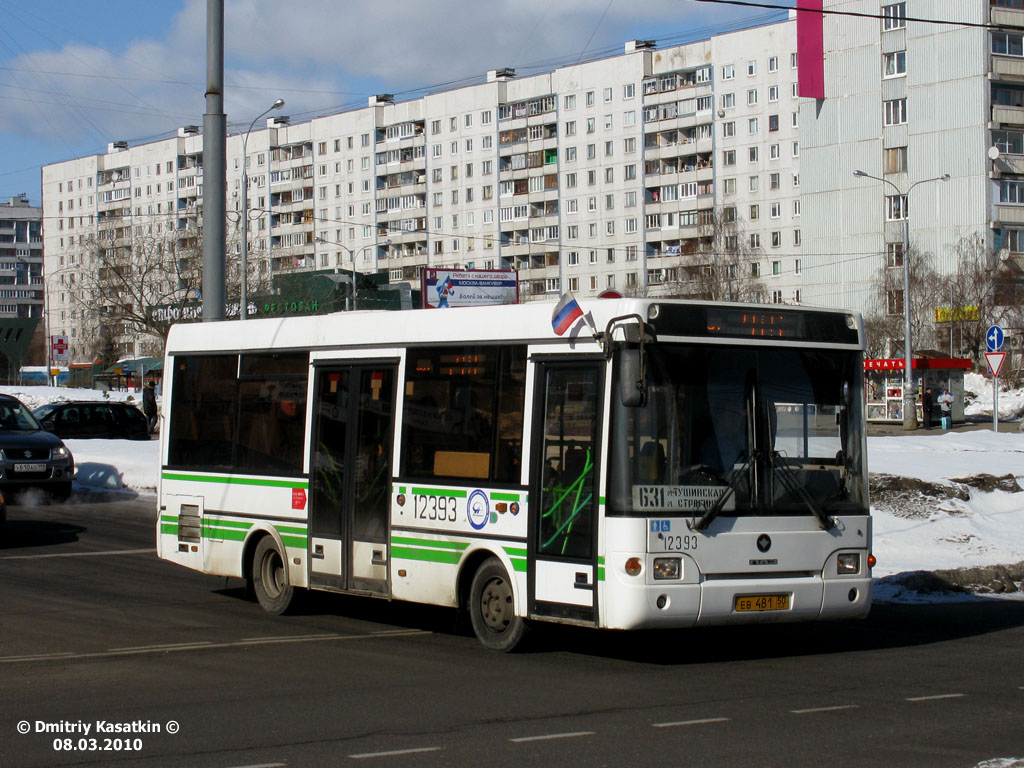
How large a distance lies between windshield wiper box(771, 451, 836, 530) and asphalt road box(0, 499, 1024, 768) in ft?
3.50

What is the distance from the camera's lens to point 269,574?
12820 mm

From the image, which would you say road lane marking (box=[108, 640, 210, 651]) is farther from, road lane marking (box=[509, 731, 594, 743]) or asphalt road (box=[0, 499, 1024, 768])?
road lane marking (box=[509, 731, 594, 743])

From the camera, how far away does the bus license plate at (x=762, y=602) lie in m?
9.66

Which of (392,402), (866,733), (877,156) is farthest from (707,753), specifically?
(877,156)

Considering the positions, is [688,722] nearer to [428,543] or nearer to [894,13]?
[428,543]

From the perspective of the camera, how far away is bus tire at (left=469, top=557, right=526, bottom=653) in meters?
10.3

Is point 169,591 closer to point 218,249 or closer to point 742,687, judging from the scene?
point 218,249

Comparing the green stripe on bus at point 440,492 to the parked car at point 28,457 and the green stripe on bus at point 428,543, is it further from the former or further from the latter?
the parked car at point 28,457

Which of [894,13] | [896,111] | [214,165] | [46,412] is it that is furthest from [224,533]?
[894,13]

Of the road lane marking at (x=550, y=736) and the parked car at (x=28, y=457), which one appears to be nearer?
the road lane marking at (x=550, y=736)

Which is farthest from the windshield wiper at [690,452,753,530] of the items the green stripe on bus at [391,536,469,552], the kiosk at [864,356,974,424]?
the kiosk at [864,356,974,424]

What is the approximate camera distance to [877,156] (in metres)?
83.0

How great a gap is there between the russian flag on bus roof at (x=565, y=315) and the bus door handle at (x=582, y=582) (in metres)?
1.82

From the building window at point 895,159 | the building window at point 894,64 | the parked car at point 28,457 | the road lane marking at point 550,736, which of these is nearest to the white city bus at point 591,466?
the road lane marking at point 550,736
